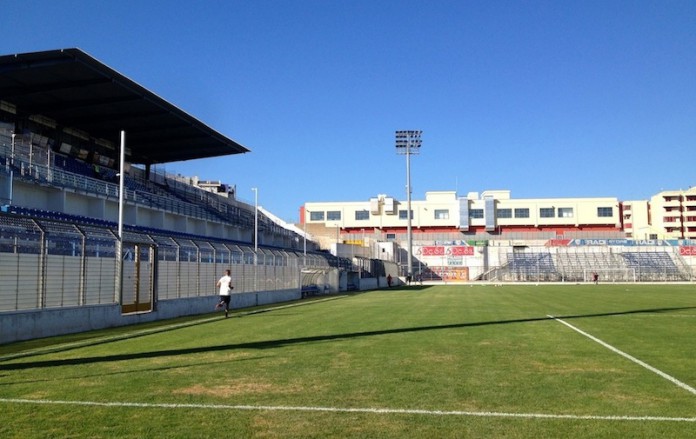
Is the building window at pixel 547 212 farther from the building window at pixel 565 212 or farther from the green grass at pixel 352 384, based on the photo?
the green grass at pixel 352 384

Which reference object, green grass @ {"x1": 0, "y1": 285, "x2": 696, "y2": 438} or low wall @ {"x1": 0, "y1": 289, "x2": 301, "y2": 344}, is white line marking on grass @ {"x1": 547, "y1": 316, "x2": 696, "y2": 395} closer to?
green grass @ {"x1": 0, "y1": 285, "x2": 696, "y2": 438}

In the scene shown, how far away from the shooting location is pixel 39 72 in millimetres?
30672

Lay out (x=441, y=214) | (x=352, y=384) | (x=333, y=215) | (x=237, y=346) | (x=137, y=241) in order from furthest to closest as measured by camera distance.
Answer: (x=333, y=215) → (x=441, y=214) → (x=137, y=241) → (x=237, y=346) → (x=352, y=384)

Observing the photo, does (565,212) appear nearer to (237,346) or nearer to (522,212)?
(522,212)

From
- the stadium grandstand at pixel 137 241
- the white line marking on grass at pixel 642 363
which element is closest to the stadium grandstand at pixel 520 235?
the stadium grandstand at pixel 137 241

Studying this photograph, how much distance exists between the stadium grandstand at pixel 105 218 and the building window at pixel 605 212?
6903 centimetres

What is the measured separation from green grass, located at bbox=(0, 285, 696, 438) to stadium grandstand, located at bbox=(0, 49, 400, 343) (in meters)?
2.38

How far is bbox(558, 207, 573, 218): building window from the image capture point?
109938 mm

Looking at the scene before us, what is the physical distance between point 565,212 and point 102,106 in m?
92.0

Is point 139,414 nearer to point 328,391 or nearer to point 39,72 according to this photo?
point 328,391

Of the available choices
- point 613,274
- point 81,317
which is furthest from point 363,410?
point 613,274

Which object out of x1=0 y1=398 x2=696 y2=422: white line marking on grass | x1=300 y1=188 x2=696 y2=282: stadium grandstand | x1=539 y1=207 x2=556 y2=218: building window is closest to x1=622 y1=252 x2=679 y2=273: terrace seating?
x1=300 y1=188 x2=696 y2=282: stadium grandstand

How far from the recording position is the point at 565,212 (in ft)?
361

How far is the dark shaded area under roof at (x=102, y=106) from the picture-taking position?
29906mm
